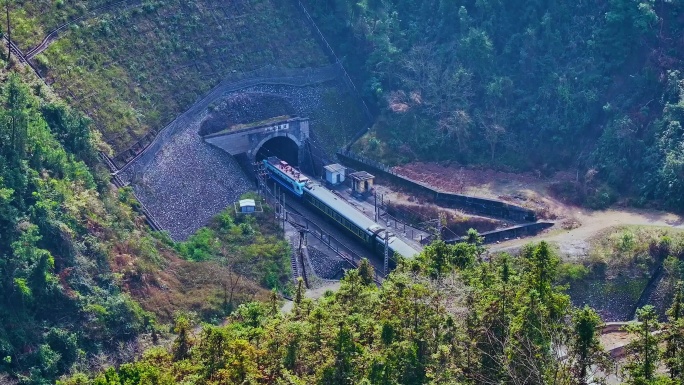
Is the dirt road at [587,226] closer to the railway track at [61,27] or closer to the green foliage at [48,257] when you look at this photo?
the green foliage at [48,257]

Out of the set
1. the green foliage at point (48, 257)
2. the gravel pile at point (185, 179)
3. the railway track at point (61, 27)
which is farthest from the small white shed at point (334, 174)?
the railway track at point (61, 27)

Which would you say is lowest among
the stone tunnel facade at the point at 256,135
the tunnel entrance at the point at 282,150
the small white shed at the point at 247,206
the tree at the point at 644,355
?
the tree at the point at 644,355

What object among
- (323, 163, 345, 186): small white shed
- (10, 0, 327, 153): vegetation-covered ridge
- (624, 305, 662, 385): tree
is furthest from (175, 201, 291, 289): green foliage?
(624, 305, 662, 385): tree

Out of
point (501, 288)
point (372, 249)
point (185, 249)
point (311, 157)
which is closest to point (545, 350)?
point (501, 288)

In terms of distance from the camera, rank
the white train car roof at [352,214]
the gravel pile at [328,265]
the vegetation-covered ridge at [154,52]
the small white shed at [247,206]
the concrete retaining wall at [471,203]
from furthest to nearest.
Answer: the small white shed at [247,206], the concrete retaining wall at [471,203], the vegetation-covered ridge at [154,52], the gravel pile at [328,265], the white train car roof at [352,214]

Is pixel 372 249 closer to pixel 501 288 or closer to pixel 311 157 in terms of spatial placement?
pixel 311 157

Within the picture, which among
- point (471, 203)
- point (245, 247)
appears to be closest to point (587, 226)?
point (471, 203)

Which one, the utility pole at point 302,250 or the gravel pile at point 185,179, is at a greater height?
the gravel pile at point 185,179
